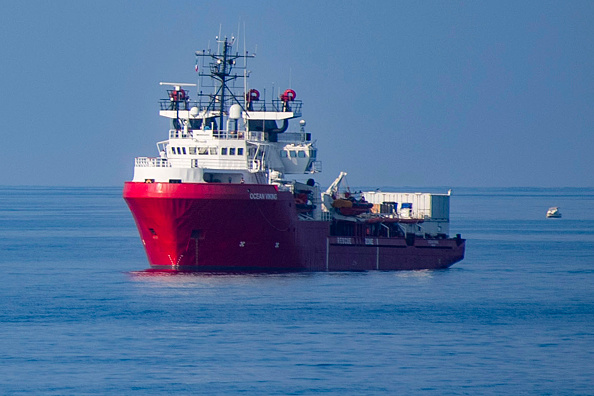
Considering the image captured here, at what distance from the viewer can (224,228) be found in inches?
2041

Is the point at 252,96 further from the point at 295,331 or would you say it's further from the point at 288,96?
the point at 295,331

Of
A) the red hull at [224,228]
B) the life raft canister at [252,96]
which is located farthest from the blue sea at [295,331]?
the life raft canister at [252,96]

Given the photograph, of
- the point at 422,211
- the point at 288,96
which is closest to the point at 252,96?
the point at 288,96

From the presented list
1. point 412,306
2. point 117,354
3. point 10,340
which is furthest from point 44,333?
→ point 412,306

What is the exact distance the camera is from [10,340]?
38531mm

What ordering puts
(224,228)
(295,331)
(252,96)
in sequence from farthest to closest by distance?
(252,96), (224,228), (295,331)

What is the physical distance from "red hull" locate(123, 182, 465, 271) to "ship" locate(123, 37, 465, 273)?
0.14 ft

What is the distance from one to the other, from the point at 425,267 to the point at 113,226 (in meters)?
60.1

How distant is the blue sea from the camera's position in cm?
3309

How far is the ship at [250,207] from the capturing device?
169ft

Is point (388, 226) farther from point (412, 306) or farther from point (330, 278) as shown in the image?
point (412, 306)

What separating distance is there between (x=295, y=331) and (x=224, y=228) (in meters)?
12.2

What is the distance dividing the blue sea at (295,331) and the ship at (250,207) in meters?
1.05

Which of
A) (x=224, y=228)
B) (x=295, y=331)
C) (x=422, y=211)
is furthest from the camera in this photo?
(x=422, y=211)
